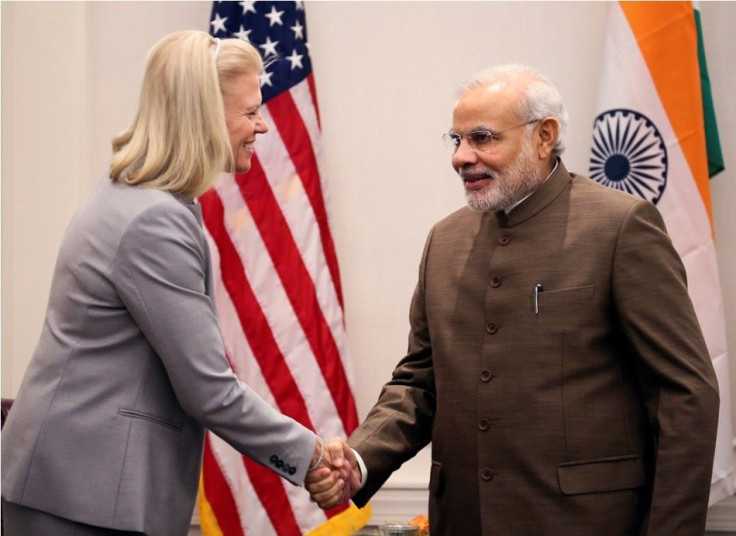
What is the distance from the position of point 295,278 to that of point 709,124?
1.83 m

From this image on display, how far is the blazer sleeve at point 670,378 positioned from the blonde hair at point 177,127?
1002 millimetres

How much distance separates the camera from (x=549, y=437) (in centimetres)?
241

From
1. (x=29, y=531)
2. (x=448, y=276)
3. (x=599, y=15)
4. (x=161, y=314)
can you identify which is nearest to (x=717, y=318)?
(x=599, y=15)

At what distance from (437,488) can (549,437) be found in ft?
1.16

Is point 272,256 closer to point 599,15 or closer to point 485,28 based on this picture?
point 485,28

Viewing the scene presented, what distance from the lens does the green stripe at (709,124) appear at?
13.4ft

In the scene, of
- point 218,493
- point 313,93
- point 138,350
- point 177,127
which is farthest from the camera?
point 313,93

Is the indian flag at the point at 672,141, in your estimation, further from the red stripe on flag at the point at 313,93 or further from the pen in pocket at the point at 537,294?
the pen in pocket at the point at 537,294

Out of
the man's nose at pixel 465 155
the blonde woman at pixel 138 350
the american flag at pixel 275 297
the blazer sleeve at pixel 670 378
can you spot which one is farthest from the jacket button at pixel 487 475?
the american flag at pixel 275 297

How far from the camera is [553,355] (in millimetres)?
2424

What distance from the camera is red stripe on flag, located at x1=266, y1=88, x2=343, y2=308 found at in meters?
4.30

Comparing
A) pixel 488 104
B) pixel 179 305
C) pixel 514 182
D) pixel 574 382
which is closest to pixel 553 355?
pixel 574 382

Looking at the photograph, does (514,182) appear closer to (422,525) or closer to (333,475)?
(333,475)

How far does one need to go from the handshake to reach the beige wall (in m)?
1.75
